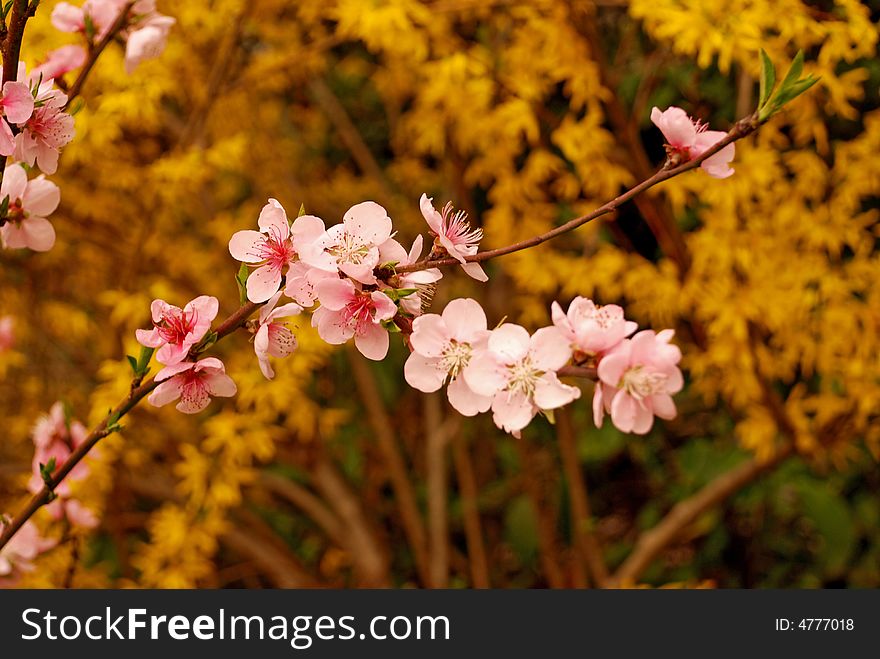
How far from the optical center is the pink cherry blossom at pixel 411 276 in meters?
0.51

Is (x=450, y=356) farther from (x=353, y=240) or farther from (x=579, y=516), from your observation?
(x=579, y=516)

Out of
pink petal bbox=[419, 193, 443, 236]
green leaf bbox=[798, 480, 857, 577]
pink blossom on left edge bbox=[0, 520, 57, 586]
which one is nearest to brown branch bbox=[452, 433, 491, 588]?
green leaf bbox=[798, 480, 857, 577]

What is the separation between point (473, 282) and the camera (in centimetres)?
214

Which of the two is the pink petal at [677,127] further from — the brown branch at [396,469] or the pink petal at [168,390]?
the brown branch at [396,469]

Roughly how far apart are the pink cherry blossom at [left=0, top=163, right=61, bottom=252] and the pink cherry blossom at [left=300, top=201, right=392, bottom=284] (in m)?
0.28

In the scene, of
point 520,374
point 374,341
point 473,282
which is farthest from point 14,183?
point 473,282

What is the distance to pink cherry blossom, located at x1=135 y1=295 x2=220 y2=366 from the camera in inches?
21.6

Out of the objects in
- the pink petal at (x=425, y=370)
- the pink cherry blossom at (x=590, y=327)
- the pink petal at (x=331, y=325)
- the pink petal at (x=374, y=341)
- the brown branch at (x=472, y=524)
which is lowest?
the brown branch at (x=472, y=524)

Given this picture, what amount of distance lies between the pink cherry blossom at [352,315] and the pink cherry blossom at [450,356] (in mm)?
26

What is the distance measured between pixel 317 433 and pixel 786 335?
3.36ft

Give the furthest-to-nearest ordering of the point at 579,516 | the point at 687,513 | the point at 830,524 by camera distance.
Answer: the point at 830,524 < the point at 579,516 < the point at 687,513

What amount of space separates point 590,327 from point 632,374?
0.13ft

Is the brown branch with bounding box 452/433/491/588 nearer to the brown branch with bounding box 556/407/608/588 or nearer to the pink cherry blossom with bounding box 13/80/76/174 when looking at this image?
the brown branch with bounding box 556/407/608/588

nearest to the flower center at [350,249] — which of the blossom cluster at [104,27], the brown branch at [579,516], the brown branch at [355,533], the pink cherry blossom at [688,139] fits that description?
the pink cherry blossom at [688,139]
